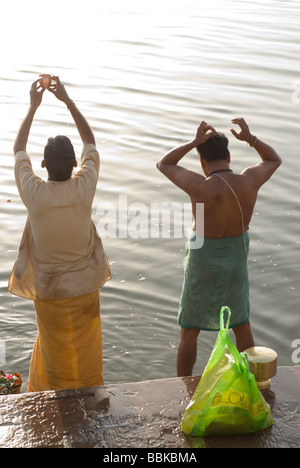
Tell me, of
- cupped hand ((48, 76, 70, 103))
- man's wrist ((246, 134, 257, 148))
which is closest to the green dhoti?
man's wrist ((246, 134, 257, 148))

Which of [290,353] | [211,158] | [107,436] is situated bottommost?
[290,353]

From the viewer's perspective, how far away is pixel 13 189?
8.98 m

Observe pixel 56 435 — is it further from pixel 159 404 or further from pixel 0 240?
pixel 0 240

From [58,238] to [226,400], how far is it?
1369mm

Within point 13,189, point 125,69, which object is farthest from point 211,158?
point 125,69

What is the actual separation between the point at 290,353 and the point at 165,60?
33.9ft

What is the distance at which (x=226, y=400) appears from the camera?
390cm

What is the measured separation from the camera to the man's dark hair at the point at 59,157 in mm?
4340

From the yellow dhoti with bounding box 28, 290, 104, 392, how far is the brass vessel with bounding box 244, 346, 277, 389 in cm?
100

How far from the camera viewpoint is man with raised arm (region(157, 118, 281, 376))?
4801mm

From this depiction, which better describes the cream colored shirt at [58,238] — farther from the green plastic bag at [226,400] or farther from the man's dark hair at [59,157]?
the green plastic bag at [226,400]

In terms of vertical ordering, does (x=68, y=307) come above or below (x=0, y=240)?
above

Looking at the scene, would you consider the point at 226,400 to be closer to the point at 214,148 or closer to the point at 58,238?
the point at 58,238
